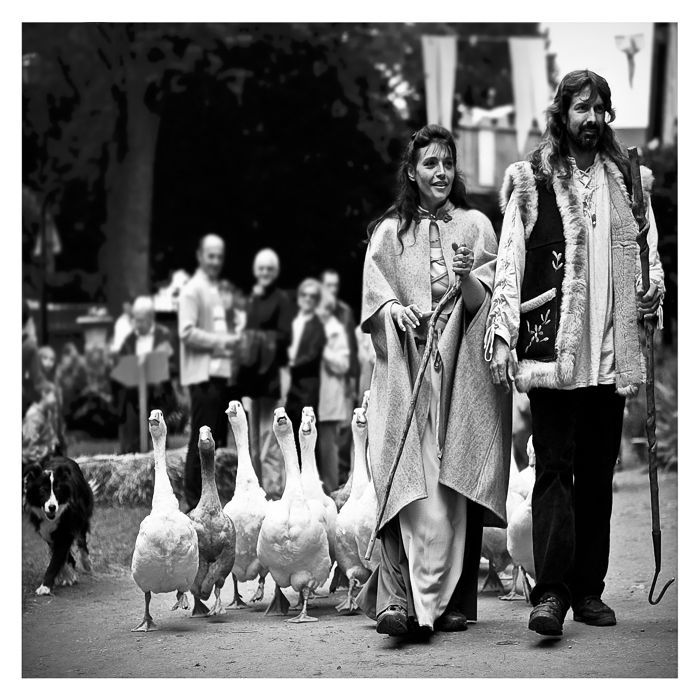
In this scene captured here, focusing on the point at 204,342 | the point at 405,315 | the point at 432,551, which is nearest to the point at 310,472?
the point at 432,551

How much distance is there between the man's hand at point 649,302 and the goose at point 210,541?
226 centimetres

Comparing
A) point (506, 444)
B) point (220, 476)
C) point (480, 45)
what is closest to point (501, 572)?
point (506, 444)

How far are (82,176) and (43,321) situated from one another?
4.22 feet

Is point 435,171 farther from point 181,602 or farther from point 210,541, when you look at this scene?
point 181,602

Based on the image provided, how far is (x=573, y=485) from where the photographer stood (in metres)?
7.34

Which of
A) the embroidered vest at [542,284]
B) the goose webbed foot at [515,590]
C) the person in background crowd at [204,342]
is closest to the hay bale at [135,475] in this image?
the person in background crowd at [204,342]

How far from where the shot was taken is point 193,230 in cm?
1471

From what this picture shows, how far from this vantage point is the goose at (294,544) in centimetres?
810

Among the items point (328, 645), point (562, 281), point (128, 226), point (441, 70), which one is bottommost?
point (328, 645)

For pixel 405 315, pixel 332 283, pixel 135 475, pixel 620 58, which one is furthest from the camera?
pixel 332 283

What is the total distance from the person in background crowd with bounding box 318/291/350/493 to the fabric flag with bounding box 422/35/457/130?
1.81m

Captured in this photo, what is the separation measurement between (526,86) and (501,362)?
7064 mm

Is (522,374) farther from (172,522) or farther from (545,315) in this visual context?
(172,522)

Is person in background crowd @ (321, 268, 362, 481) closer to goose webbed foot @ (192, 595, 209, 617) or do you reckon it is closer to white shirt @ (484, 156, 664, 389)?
goose webbed foot @ (192, 595, 209, 617)
